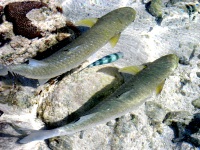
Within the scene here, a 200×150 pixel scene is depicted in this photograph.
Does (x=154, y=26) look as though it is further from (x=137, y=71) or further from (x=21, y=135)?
(x=21, y=135)

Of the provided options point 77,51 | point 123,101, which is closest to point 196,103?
point 123,101

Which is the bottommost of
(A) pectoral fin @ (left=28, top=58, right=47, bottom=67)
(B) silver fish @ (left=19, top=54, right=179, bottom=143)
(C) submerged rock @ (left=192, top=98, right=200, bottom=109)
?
(C) submerged rock @ (left=192, top=98, right=200, bottom=109)

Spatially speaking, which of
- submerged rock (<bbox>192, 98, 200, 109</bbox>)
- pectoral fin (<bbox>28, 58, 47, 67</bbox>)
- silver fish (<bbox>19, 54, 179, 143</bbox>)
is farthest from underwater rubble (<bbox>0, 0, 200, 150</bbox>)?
pectoral fin (<bbox>28, 58, 47, 67</bbox>)

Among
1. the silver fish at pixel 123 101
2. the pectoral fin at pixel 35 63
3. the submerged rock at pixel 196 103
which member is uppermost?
the pectoral fin at pixel 35 63

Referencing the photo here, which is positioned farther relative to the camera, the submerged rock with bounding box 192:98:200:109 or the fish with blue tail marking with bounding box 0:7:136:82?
the submerged rock with bounding box 192:98:200:109

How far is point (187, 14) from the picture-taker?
687 cm

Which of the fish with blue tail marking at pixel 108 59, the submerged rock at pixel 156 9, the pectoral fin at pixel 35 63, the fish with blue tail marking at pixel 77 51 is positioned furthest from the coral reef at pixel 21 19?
the submerged rock at pixel 156 9

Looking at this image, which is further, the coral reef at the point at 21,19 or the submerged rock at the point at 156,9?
the submerged rock at the point at 156,9

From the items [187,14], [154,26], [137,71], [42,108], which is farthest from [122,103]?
[187,14]

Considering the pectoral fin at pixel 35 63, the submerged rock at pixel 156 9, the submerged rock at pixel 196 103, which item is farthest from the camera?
the submerged rock at pixel 156 9

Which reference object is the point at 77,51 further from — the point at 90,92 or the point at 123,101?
the point at 123,101

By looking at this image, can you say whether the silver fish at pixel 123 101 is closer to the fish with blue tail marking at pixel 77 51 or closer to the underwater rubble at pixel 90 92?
the underwater rubble at pixel 90 92

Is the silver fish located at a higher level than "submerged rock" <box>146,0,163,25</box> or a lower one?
lower

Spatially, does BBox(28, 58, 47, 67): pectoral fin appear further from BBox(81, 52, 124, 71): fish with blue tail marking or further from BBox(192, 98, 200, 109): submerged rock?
BBox(192, 98, 200, 109): submerged rock
